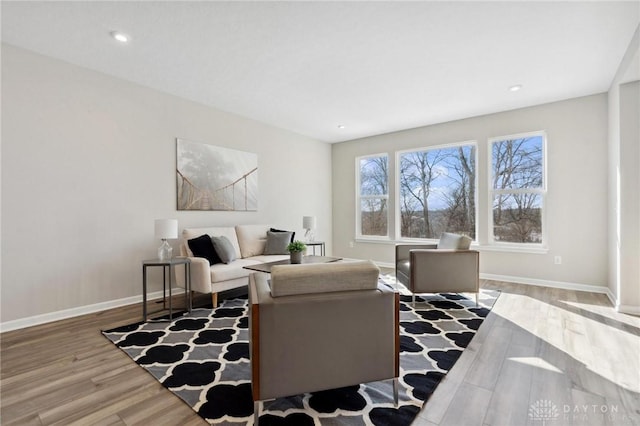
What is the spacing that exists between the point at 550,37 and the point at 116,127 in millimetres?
4542

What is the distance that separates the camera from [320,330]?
1.56m

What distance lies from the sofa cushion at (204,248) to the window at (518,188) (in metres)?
4.26

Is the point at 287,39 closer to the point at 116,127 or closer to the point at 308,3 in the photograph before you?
the point at 308,3

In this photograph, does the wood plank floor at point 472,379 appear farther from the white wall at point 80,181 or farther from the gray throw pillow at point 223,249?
the gray throw pillow at point 223,249

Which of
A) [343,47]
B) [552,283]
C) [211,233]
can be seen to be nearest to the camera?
[343,47]

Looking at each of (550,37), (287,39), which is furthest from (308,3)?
(550,37)

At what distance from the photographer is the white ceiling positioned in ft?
7.79

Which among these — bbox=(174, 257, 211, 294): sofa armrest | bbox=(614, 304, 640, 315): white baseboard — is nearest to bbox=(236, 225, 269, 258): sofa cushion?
bbox=(174, 257, 211, 294): sofa armrest

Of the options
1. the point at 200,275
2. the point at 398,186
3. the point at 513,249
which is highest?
the point at 398,186

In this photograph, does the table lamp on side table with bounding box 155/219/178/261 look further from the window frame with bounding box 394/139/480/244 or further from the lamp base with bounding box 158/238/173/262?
the window frame with bounding box 394/139/480/244

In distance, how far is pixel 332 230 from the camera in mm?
6875

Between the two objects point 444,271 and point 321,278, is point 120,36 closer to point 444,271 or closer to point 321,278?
point 321,278

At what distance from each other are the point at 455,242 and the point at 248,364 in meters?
2.79

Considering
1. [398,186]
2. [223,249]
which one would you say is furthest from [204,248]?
[398,186]
